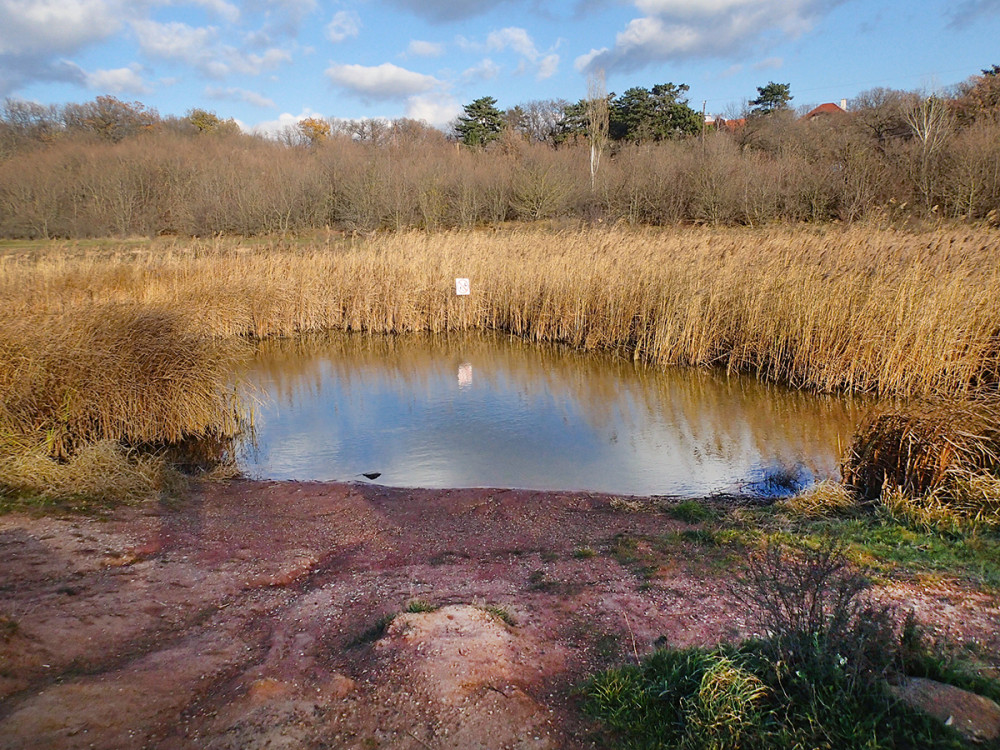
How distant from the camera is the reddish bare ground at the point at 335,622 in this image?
8.38 feet

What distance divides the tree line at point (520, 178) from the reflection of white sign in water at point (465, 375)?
11.0 meters

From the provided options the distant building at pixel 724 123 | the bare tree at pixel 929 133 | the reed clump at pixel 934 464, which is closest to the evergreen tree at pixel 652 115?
the distant building at pixel 724 123

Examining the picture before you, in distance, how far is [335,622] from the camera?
335 cm

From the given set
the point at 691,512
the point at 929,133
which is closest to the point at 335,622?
the point at 691,512

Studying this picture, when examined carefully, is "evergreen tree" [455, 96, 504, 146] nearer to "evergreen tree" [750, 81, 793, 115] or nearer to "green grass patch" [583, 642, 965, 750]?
"evergreen tree" [750, 81, 793, 115]

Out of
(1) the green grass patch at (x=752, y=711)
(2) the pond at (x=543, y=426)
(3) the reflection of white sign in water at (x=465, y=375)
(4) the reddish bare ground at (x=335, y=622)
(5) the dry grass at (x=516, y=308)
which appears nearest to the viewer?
(1) the green grass patch at (x=752, y=711)

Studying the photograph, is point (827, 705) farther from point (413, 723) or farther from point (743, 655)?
point (413, 723)

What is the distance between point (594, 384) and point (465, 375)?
196 centimetres

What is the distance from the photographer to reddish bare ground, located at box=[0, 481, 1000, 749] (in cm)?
255

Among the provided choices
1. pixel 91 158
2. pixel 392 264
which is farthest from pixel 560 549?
pixel 91 158

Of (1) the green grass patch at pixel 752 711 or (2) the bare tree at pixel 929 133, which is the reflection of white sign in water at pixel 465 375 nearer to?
(1) the green grass patch at pixel 752 711

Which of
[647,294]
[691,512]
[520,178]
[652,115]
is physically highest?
[652,115]

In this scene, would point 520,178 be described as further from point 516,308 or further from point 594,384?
point 594,384

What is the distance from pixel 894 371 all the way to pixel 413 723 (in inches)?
306
